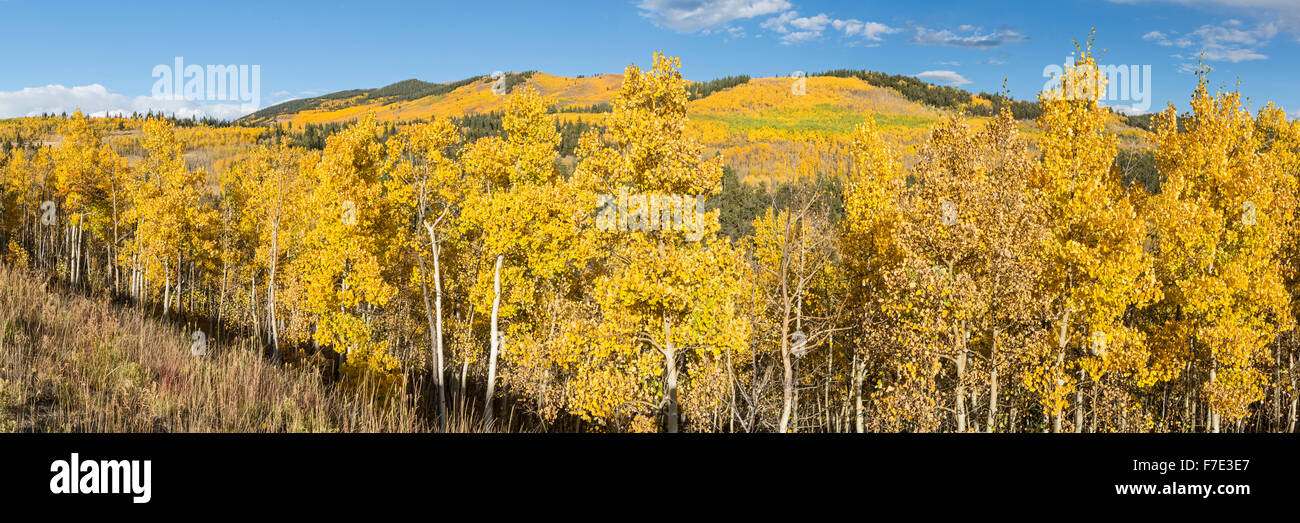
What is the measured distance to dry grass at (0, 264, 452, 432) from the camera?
5488 millimetres

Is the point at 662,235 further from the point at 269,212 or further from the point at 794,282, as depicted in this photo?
the point at 269,212

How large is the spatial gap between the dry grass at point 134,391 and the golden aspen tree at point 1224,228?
23.0m

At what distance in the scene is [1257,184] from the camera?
19188mm

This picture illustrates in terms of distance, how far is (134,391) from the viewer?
6.30 m

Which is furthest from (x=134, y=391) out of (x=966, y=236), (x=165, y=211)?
(x=165, y=211)

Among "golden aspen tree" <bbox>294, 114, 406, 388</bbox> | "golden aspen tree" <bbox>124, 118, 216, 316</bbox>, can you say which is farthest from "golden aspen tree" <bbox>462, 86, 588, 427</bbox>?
"golden aspen tree" <bbox>124, 118, 216, 316</bbox>

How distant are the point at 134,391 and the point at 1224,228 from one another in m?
28.1

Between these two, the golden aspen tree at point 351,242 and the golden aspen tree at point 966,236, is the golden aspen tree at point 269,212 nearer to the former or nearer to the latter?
the golden aspen tree at point 351,242

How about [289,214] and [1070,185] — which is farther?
[289,214]

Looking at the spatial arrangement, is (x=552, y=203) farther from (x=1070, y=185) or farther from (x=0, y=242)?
(x=0, y=242)

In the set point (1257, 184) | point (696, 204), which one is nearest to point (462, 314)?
point (696, 204)

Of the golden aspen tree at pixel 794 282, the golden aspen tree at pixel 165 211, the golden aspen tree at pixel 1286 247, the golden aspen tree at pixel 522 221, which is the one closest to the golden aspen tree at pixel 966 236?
the golden aspen tree at pixel 794 282

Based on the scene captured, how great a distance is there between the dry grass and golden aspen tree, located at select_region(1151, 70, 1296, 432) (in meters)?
23.0
